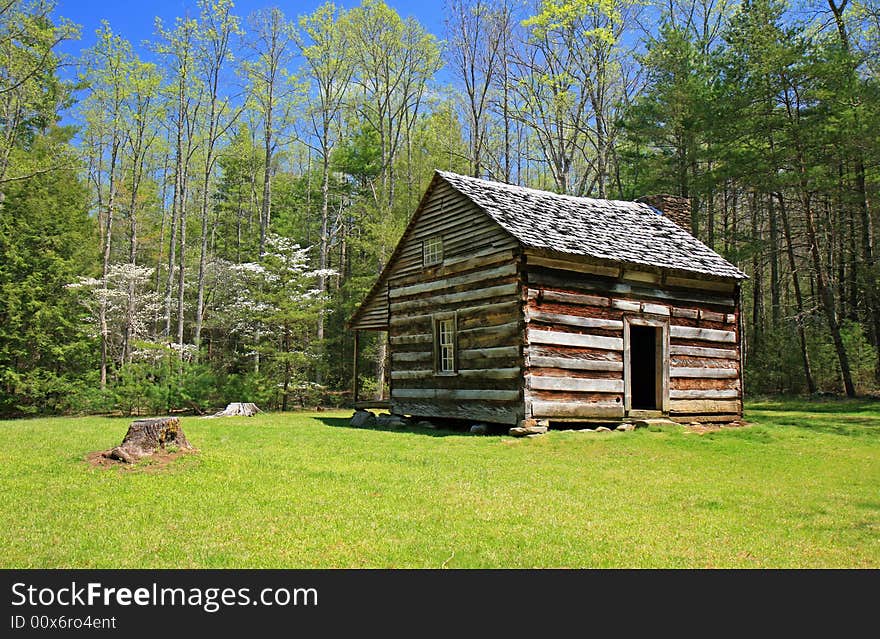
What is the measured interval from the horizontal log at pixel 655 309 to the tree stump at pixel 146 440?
11.0 m

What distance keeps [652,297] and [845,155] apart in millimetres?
13983

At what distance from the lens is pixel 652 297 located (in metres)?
16.8

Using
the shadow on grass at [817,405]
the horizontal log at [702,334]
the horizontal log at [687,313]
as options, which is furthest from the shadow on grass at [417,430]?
the shadow on grass at [817,405]

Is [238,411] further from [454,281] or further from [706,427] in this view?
[706,427]

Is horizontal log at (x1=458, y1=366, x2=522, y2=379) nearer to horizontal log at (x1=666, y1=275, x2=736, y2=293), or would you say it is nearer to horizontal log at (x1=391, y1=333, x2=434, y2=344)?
horizontal log at (x1=391, y1=333, x2=434, y2=344)

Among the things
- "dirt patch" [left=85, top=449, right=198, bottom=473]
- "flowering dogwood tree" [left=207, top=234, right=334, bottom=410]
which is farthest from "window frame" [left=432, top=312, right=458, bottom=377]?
"flowering dogwood tree" [left=207, top=234, right=334, bottom=410]

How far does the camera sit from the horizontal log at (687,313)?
17.2 meters

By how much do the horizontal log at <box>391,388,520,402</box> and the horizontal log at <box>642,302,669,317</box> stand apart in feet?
13.6

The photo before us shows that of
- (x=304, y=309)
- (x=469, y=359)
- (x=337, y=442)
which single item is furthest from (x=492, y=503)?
(x=304, y=309)

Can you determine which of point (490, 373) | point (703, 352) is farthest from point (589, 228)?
point (490, 373)

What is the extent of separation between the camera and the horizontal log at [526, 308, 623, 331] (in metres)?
15.0

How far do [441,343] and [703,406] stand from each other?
698 cm

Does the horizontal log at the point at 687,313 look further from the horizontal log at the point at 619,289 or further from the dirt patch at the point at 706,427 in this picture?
the dirt patch at the point at 706,427

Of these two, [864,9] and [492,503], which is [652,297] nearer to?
[492,503]
